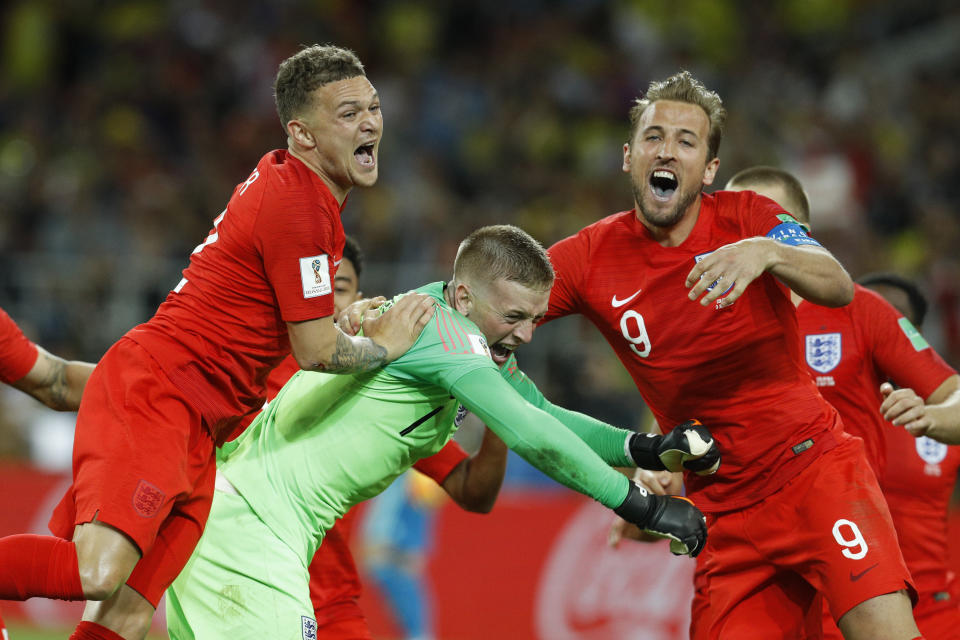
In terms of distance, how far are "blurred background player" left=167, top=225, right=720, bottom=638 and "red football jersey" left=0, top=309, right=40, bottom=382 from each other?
3.86 feet

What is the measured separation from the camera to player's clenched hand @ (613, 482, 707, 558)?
4.16 m

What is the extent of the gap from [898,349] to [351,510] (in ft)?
8.57

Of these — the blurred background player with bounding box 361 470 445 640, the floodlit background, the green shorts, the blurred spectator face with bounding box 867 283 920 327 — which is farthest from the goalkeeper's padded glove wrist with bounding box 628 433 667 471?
the floodlit background

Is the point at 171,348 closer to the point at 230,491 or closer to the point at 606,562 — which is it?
the point at 230,491

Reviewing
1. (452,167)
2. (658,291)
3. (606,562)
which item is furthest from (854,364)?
(452,167)

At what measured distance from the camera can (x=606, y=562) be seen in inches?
369

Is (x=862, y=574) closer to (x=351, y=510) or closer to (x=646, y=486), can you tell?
(x=646, y=486)

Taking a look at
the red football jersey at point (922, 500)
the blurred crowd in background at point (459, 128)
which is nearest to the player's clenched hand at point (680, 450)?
the red football jersey at point (922, 500)

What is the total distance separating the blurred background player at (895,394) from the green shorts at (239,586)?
2439mm

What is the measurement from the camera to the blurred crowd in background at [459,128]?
1177 centimetres

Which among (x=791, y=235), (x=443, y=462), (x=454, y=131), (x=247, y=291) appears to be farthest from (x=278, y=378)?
(x=454, y=131)

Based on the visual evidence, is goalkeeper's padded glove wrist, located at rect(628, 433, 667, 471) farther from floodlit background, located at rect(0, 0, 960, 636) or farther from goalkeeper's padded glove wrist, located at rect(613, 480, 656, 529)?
floodlit background, located at rect(0, 0, 960, 636)

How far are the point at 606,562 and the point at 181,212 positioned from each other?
6.57 metres

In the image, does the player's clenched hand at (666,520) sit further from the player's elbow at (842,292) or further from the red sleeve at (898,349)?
the red sleeve at (898,349)
